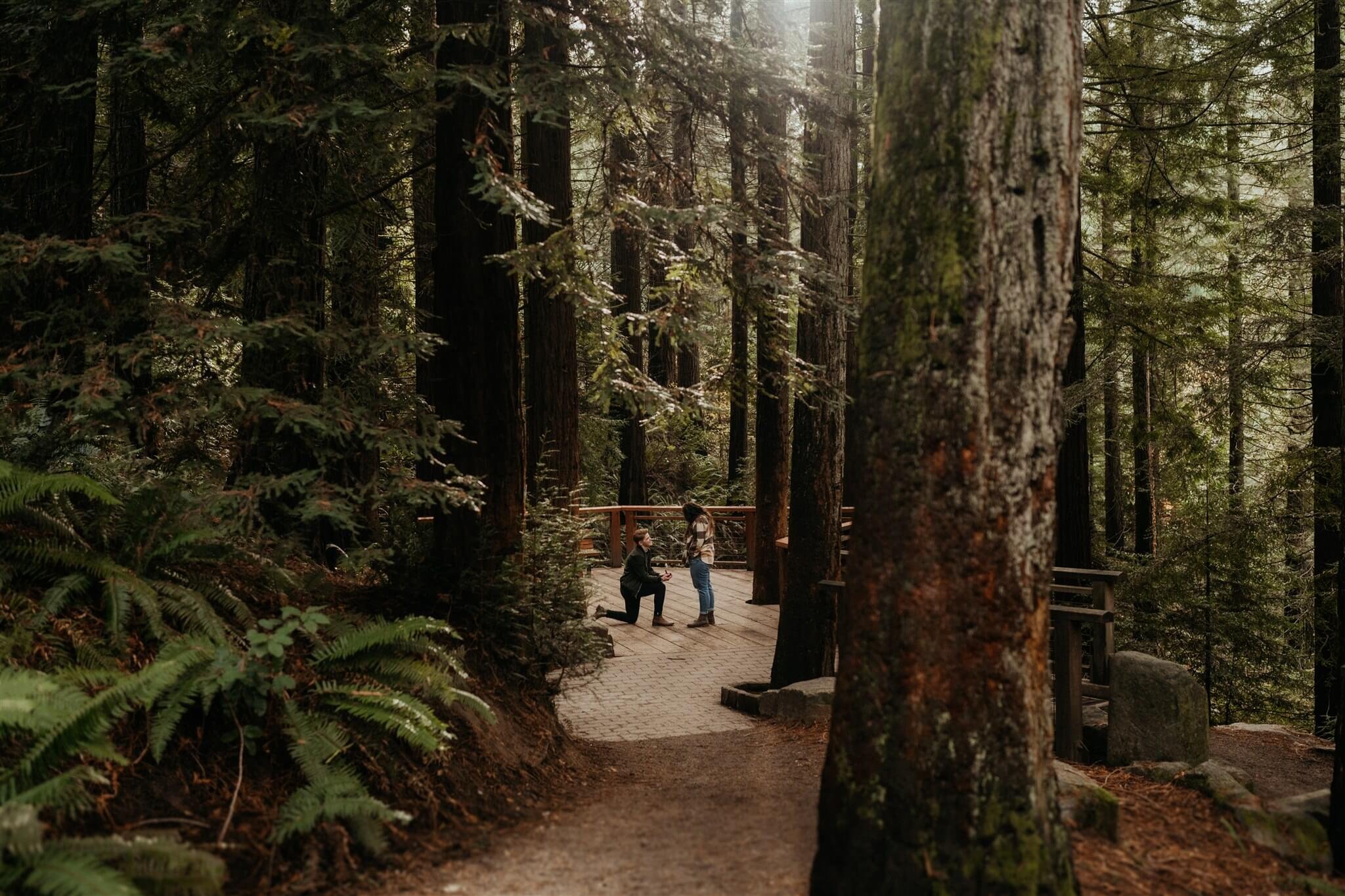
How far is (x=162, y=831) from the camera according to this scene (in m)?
3.84

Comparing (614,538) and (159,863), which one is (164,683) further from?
(614,538)

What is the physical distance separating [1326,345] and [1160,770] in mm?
6189

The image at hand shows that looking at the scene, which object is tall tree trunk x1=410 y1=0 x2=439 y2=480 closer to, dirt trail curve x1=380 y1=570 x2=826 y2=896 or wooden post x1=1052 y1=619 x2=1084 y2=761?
dirt trail curve x1=380 y1=570 x2=826 y2=896

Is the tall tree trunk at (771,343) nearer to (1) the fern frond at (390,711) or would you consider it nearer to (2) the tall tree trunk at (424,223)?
(2) the tall tree trunk at (424,223)

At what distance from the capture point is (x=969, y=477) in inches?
136

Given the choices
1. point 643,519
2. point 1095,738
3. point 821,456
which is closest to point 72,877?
point 1095,738

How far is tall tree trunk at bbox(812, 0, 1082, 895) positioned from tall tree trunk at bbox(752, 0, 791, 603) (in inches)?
112

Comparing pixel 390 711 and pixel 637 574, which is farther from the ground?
pixel 390 711

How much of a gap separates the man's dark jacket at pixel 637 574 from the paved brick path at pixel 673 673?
0.52 meters

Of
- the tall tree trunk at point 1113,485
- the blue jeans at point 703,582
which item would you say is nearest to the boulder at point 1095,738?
the blue jeans at point 703,582

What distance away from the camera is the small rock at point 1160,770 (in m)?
5.75

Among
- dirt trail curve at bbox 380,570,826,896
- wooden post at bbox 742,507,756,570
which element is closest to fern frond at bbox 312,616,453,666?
dirt trail curve at bbox 380,570,826,896

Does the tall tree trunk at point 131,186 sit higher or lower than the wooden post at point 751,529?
higher

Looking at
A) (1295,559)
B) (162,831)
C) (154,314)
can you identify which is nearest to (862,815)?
(162,831)
